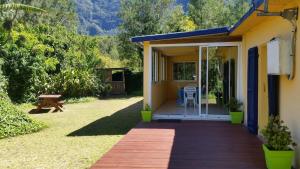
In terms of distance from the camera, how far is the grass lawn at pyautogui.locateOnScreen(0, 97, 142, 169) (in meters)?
7.85

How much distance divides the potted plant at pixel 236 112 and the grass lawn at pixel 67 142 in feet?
10.3

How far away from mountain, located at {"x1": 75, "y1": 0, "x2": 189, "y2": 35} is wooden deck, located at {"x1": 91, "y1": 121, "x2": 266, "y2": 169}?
10148 cm

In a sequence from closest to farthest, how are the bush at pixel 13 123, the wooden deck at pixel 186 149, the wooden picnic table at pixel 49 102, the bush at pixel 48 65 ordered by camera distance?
the wooden deck at pixel 186 149, the bush at pixel 13 123, the wooden picnic table at pixel 49 102, the bush at pixel 48 65

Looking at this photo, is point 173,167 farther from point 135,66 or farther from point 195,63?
point 135,66

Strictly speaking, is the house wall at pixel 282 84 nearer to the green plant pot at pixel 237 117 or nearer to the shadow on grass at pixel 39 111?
the green plant pot at pixel 237 117

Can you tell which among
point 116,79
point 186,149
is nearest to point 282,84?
point 186,149

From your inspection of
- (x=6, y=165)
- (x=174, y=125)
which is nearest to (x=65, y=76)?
(x=174, y=125)

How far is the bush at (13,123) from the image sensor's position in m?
10.9

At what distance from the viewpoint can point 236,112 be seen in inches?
468

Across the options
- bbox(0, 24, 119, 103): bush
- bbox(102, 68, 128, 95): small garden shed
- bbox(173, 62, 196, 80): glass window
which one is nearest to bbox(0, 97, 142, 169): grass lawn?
bbox(0, 24, 119, 103): bush

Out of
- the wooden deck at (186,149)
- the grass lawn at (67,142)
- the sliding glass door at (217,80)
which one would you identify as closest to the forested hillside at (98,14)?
the sliding glass door at (217,80)

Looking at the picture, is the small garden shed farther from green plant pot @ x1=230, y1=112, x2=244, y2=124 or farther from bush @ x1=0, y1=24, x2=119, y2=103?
green plant pot @ x1=230, y1=112, x2=244, y2=124

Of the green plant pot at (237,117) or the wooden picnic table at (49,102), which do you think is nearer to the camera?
the green plant pot at (237,117)

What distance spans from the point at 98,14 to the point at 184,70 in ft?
334
